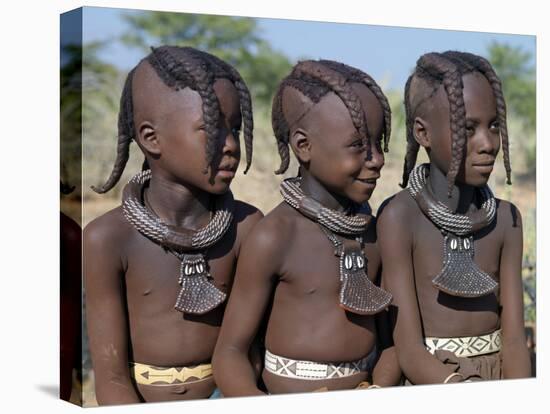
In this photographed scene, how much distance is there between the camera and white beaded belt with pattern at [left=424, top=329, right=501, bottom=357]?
3.95 metres

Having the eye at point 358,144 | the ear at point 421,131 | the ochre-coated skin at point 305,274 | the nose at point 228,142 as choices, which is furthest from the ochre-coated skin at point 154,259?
the ear at point 421,131

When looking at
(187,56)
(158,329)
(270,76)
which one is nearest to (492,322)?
(158,329)

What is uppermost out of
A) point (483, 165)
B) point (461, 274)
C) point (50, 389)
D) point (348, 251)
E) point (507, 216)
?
point (483, 165)

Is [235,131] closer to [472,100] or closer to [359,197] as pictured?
[359,197]

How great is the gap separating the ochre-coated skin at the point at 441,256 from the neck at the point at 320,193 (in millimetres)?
241

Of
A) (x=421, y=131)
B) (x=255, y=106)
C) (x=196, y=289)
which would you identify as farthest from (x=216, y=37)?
(x=196, y=289)

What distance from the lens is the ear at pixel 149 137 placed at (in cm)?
354

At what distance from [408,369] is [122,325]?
114 centimetres

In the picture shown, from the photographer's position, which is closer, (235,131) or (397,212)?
(235,131)

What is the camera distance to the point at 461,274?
3.93 metres

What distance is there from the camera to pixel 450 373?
3867 mm

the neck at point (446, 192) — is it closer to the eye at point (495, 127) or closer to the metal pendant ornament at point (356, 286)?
the eye at point (495, 127)

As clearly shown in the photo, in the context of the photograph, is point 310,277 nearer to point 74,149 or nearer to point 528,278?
point 74,149

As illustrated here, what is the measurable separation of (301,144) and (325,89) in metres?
0.22
